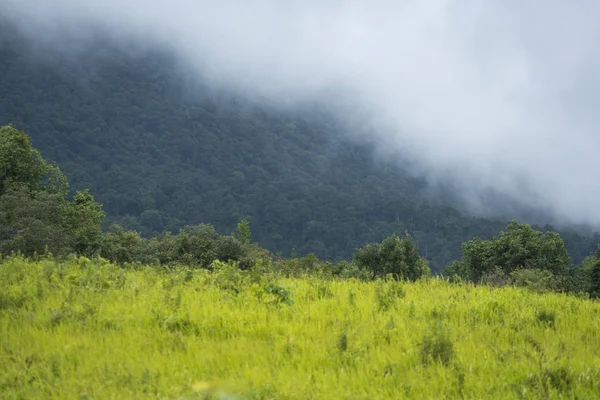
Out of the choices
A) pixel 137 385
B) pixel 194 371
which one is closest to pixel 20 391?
pixel 137 385

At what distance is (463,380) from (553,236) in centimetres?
8285

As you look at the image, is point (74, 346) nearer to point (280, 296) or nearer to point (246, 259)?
point (280, 296)

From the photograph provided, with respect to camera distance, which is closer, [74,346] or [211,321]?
[74,346]

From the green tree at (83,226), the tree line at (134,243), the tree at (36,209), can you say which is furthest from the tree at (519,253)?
the tree at (36,209)

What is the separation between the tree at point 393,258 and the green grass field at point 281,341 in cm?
6869

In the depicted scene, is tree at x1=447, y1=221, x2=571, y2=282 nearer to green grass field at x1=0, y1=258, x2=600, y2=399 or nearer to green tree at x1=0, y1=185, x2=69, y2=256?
green tree at x1=0, y1=185, x2=69, y2=256

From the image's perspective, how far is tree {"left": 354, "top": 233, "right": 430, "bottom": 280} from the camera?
258 ft

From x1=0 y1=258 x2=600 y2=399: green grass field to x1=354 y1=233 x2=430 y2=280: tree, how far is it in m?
68.7

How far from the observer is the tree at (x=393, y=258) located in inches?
3098

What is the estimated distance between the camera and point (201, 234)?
68562 millimetres

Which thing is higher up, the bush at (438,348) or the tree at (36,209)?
the tree at (36,209)

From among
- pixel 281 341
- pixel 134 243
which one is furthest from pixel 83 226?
pixel 281 341

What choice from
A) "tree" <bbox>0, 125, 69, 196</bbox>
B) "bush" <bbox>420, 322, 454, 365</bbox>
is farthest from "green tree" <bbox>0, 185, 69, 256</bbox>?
"bush" <bbox>420, 322, 454, 365</bbox>

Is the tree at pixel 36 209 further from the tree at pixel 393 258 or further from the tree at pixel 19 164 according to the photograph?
the tree at pixel 393 258
